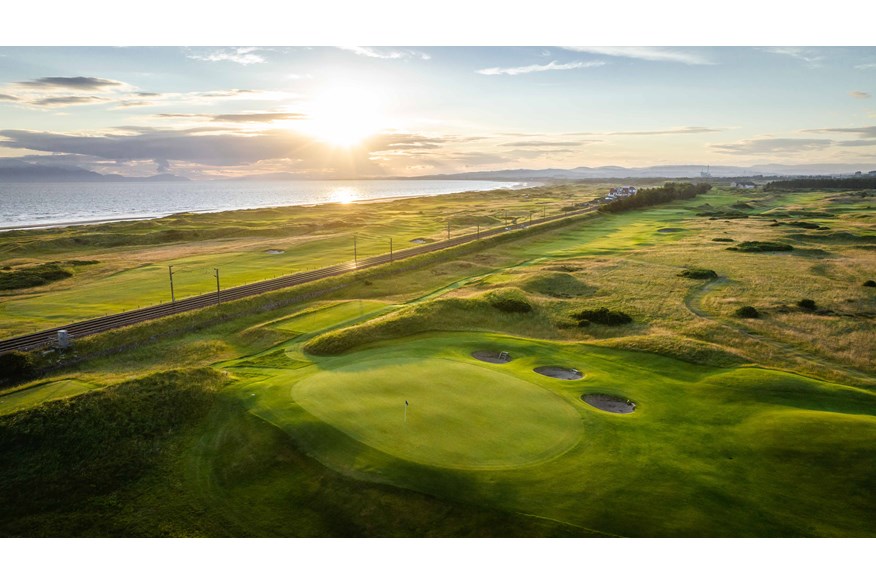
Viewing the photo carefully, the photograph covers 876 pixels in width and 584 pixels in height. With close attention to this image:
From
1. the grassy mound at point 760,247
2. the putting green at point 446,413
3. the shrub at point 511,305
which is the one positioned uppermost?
the grassy mound at point 760,247

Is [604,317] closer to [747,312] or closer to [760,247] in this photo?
[747,312]

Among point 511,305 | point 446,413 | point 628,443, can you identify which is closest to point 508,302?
point 511,305

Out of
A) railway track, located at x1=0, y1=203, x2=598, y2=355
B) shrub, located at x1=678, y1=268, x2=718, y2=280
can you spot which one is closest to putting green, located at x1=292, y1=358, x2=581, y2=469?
railway track, located at x1=0, y1=203, x2=598, y2=355

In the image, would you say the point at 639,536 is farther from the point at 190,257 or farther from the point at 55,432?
the point at 190,257

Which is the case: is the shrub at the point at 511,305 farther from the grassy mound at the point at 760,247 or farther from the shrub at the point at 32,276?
the shrub at the point at 32,276

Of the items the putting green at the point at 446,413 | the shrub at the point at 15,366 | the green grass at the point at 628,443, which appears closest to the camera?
the green grass at the point at 628,443

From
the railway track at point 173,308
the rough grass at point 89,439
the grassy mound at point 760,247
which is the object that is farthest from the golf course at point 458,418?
the grassy mound at point 760,247

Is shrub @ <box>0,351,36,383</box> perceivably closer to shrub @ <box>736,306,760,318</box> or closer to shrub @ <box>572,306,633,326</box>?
shrub @ <box>572,306,633,326</box>
